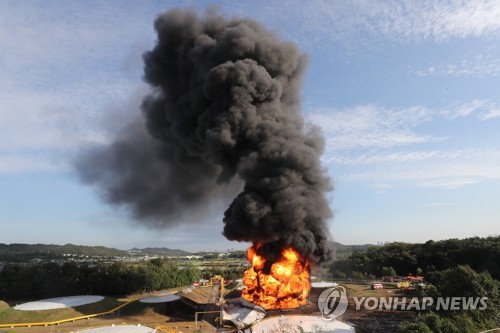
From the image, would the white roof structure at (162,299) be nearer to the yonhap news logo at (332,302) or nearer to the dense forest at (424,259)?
the yonhap news logo at (332,302)

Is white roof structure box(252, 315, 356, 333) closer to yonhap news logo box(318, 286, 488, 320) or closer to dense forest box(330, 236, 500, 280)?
yonhap news logo box(318, 286, 488, 320)

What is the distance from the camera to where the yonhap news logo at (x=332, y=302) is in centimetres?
4103

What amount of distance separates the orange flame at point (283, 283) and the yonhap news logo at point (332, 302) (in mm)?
2855

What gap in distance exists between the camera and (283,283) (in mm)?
41562

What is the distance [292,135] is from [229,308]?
21514mm

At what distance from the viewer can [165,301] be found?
4966 cm

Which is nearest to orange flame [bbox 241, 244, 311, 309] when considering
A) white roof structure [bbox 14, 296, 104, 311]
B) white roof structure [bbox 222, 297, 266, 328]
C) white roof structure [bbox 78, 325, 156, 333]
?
white roof structure [bbox 222, 297, 266, 328]

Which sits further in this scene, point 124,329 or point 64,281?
point 64,281

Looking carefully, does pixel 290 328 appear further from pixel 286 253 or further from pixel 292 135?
pixel 292 135

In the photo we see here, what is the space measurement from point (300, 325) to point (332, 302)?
15906 millimetres

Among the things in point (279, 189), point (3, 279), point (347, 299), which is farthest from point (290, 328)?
point (3, 279)

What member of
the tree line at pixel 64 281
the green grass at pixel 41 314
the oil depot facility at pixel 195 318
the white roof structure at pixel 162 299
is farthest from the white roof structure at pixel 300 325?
the tree line at pixel 64 281

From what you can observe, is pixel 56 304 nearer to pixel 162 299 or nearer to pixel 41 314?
pixel 41 314

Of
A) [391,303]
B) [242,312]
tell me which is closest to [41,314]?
[242,312]
